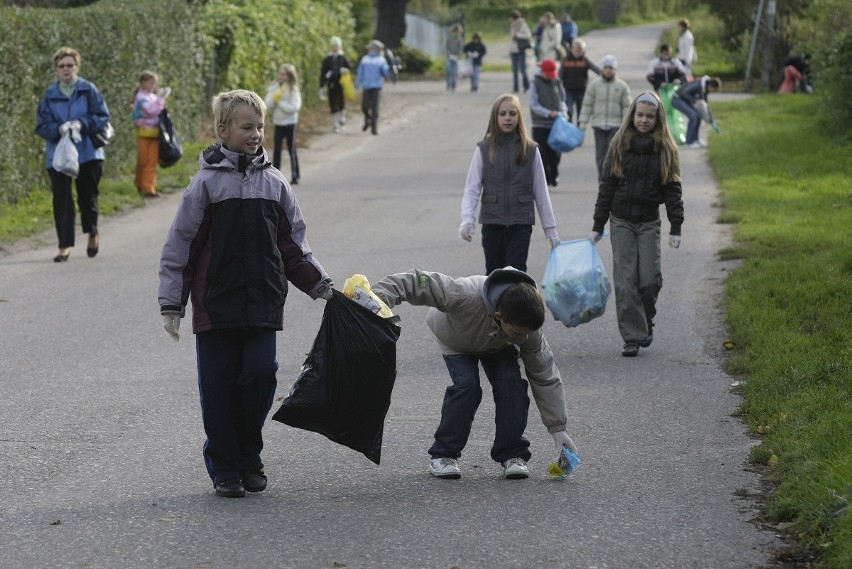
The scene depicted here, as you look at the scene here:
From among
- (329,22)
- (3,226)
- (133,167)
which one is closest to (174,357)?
(3,226)

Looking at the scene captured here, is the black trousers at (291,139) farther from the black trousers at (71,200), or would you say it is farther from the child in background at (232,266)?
the child in background at (232,266)

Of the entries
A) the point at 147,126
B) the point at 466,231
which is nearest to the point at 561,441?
the point at 466,231

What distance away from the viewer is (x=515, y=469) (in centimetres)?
646

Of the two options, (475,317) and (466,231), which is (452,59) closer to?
(466,231)

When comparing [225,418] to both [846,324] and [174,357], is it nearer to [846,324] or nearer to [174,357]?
[174,357]

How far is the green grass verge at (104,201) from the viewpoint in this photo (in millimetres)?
14656

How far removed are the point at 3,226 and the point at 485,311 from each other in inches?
373

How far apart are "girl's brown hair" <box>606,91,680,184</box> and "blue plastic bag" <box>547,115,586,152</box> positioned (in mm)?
7575

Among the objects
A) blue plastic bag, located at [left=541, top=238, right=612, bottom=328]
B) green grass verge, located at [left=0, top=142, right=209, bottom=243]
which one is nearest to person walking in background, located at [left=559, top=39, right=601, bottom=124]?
green grass verge, located at [left=0, top=142, right=209, bottom=243]

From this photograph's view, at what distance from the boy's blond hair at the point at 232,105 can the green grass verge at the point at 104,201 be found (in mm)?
8665

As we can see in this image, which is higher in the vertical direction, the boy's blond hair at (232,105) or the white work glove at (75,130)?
the boy's blond hair at (232,105)

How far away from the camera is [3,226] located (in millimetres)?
14547

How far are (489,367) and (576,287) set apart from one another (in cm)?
245

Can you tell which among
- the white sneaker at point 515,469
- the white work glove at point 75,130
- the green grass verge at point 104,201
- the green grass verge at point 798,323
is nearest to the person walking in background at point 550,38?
the green grass verge at point 798,323
